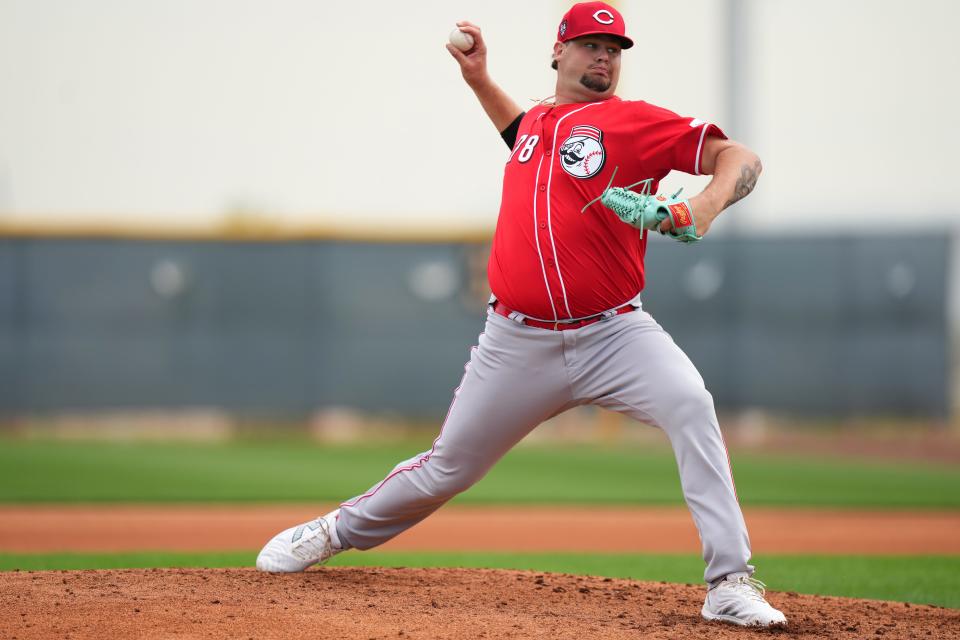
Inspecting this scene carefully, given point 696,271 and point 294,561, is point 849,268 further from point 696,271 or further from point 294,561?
point 294,561

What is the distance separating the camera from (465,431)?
395 cm

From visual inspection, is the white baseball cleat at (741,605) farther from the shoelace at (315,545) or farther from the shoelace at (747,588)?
the shoelace at (315,545)

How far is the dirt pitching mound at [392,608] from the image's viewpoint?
11.0 feet

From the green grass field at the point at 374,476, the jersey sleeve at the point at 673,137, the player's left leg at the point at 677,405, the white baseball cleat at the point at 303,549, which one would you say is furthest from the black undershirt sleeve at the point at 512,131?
the green grass field at the point at 374,476

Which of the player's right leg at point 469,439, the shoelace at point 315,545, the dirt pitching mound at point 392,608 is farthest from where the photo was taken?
the shoelace at point 315,545

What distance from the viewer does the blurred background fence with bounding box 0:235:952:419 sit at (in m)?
15.5

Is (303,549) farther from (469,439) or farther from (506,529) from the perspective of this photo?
(506,529)

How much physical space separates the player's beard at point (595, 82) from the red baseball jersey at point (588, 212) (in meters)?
0.14

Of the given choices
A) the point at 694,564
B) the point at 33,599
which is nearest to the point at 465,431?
the point at 33,599

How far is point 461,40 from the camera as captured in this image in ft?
14.1

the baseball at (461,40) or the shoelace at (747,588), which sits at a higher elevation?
the baseball at (461,40)

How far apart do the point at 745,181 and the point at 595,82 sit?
695mm

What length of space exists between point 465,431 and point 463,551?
2805 millimetres

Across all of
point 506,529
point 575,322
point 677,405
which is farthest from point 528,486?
point 677,405
